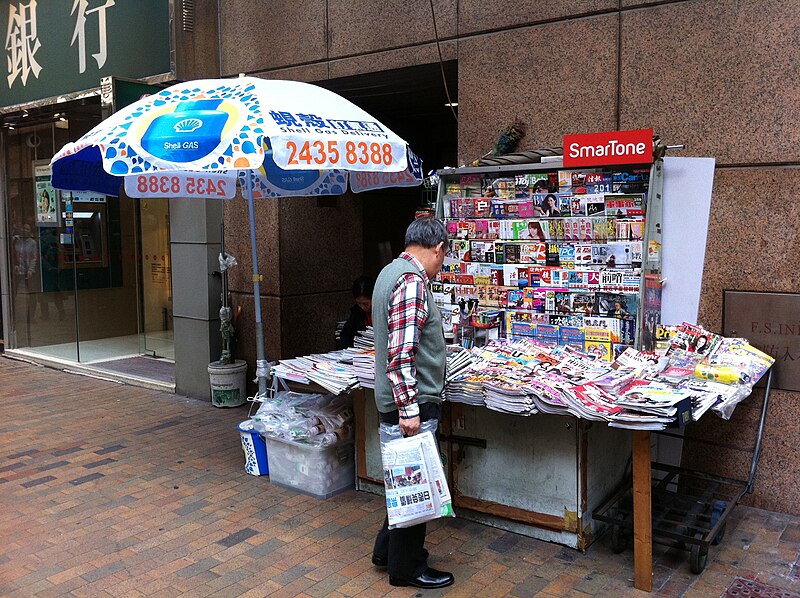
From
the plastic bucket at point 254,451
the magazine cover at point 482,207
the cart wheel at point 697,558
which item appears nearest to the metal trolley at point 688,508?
the cart wheel at point 697,558

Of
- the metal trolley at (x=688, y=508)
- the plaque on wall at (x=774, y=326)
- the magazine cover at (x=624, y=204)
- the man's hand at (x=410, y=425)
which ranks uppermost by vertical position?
the magazine cover at (x=624, y=204)

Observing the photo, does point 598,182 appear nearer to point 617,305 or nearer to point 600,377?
point 617,305

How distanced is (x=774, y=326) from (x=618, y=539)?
1.67 metres

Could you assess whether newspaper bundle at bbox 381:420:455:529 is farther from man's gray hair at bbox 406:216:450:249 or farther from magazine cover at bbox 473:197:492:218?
magazine cover at bbox 473:197:492:218

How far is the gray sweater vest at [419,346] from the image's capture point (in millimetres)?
3650

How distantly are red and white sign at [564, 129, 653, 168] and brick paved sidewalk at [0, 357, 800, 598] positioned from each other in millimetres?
2260

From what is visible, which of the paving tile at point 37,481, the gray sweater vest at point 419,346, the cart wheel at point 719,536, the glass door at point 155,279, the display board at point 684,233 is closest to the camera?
the gray sweater vest at point 419,346

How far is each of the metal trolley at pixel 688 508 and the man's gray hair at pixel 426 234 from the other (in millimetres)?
1764

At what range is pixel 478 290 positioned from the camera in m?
4.98

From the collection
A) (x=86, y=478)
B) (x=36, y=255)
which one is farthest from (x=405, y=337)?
(x=36, y=255)

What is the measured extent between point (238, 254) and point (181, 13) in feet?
8.48

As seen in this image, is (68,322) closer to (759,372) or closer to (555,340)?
(555,340)

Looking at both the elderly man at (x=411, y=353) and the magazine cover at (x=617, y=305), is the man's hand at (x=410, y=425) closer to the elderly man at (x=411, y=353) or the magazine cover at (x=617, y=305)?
the elderly man at (x=411, y=353)

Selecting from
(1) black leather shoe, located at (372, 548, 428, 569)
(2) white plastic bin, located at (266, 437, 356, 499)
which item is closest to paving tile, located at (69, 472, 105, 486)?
(2) white plastic bin, located at (266, 437, 356, 499)
